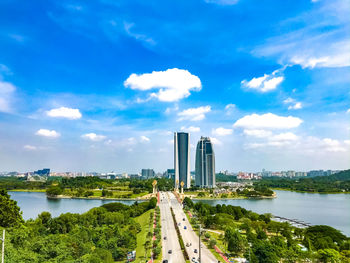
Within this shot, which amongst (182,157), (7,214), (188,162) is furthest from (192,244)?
(182,157)

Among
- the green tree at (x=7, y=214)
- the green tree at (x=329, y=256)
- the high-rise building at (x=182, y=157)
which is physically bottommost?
the green tree at (x=329, y=256)

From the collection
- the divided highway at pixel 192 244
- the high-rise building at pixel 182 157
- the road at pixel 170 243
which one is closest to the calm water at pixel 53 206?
the road at pixel 170 243

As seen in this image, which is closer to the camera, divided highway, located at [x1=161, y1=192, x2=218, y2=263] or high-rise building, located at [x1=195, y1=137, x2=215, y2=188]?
divided highway, located at [x1=161, y1=192, x2=218, y2=263]

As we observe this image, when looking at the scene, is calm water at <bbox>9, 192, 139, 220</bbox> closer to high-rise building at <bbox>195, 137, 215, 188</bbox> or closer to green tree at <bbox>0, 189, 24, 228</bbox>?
green tree at <bbox>0, 189, 24, 228</bbox>

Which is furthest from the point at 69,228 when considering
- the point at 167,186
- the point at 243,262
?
the point at 167,186

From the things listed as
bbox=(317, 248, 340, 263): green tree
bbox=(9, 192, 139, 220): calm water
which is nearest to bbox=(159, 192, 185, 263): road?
bbox=(317, 248, 340, 263): green tree

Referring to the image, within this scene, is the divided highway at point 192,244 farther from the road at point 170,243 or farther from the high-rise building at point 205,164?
the high-rise building at point 205,164

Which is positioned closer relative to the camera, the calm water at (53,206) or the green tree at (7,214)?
the green tree at (7,214)
